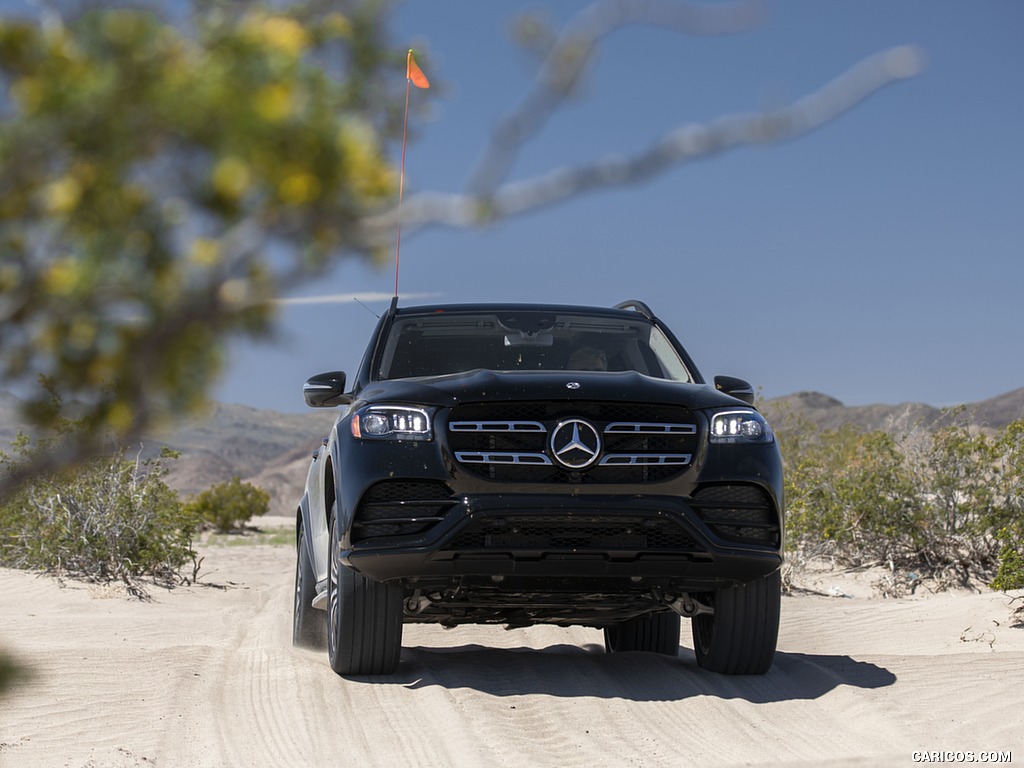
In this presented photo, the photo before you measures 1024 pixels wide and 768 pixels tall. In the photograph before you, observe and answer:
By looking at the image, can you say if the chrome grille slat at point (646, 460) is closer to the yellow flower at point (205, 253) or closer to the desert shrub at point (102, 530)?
the yellow flower at point (205, 253)

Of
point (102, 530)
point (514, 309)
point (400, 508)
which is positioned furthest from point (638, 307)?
point (102, 530)

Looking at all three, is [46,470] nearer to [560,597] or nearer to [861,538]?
[560,597]

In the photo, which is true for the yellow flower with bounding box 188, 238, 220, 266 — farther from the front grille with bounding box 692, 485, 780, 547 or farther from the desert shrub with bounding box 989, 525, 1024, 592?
the desert shrub with bounding box 989, 525, 1024, 592

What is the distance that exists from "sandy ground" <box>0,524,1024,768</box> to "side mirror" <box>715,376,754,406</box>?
1.41 meters

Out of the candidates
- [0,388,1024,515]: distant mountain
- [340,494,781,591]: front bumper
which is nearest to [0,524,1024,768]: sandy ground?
[340,494,781,591]: front bumper

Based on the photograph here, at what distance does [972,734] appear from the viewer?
4.75 m

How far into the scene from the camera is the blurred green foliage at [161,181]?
143 centimetres

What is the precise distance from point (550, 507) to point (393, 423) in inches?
30.8

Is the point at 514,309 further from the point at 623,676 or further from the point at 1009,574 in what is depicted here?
the point at 1009,574

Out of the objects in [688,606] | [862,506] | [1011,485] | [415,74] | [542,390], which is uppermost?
[415,74]

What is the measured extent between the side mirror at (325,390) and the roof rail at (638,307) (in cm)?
186

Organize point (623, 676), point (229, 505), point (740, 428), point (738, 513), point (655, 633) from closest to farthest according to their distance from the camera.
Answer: point (738, 513) → point (740, 428) → point (623, 676) → point (655, 633) → point (229, 505)

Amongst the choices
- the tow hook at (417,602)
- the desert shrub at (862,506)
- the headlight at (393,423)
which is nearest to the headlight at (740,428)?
the headlight at (393,423)

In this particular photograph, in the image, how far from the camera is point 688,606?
568 centimetres
